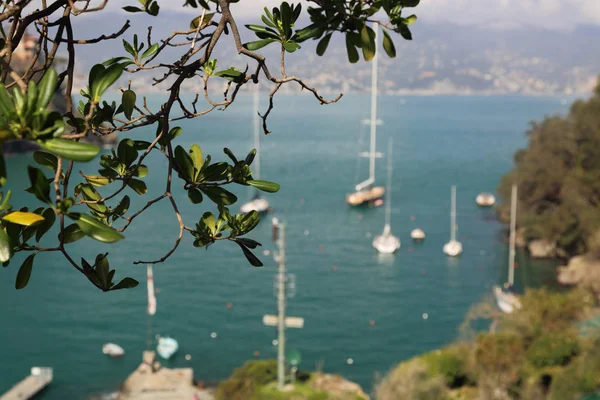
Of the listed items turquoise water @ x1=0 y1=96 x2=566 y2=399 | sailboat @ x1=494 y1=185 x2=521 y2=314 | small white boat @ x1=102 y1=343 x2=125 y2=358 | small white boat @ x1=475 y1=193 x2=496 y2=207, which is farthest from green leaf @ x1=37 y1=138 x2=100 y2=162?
small white boat @ x1=475 y1=193 x2=496 y2=207

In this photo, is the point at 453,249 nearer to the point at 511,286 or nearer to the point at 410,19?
the point at 511,286

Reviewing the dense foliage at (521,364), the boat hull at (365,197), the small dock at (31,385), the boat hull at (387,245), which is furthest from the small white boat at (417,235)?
the small dock at (31,385)

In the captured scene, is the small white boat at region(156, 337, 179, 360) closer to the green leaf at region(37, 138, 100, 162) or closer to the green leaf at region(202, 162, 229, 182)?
the green leaf at region(202, 162, 229, 182)

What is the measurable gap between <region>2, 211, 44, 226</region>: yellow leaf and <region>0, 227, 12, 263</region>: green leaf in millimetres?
31

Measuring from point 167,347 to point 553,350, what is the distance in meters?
7.53

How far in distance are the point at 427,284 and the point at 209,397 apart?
7.72m

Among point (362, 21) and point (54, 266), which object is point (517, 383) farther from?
point (54, 266)

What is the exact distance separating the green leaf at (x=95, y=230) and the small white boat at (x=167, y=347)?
1494 centimetres

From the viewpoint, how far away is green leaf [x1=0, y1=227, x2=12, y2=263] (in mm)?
673

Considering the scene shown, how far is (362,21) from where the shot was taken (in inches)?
38.0

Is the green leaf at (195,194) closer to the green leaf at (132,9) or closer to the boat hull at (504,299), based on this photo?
the green leaf at (132,9)

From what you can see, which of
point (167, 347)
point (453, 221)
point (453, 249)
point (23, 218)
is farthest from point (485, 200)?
point (23, 218)

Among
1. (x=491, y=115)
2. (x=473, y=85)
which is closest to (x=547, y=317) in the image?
(x=491, y=115)

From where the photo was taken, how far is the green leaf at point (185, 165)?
906 mm
